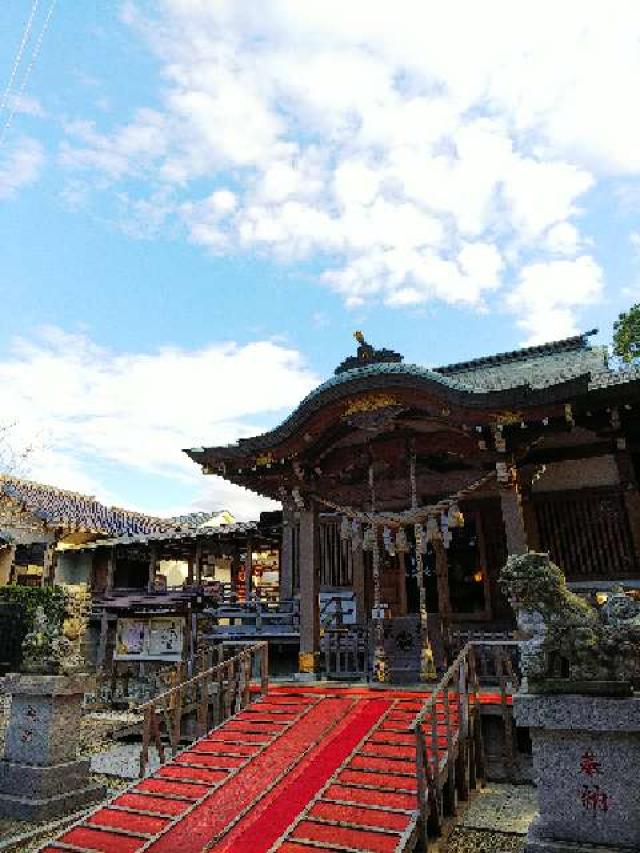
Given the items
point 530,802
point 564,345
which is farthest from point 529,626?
point 564,345

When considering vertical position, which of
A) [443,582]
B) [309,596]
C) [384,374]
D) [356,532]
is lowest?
[309,596]

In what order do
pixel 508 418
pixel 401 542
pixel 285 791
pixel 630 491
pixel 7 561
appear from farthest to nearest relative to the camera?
pixel 7 561, pixel 630 491, pixel 401 542, pixel 508 418, pixel 285 791

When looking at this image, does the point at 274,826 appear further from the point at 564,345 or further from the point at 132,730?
the point at 564,345

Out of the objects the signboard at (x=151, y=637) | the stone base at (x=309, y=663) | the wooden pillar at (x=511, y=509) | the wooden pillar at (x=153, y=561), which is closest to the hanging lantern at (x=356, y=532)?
the stone base at (x=309, y=663)

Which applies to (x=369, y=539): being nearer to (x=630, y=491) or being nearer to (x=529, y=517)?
(x=529, y=517)

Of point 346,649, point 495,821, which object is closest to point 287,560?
point 346,649

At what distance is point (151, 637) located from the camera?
699 inches

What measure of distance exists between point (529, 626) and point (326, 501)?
266 inches

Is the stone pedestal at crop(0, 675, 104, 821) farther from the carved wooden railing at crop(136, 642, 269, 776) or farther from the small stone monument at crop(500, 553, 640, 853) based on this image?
the small stone monument at crop(500, 553, 640, 853)

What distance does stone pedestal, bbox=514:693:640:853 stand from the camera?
3.72 meters

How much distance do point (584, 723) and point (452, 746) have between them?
8.13 ft

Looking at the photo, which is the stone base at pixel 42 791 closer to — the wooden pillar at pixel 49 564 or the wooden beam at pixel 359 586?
the wooden beam at pixel 359 586

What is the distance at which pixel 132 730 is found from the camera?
38.0 ft

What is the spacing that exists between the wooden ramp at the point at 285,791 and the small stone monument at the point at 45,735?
1295mm
